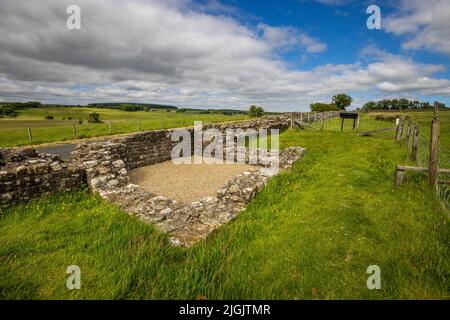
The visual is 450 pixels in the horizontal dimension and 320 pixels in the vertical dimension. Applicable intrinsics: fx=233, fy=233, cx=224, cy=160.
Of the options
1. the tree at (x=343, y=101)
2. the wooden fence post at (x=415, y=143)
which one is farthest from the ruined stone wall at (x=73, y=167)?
the tree at (x=343, y=101)

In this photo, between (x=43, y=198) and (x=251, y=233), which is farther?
(x=43, y=198)

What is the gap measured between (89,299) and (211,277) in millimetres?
1678

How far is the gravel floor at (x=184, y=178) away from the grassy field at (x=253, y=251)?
236 centimetres

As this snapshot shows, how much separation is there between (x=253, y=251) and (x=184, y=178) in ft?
20.1

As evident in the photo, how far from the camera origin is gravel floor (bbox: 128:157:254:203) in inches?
329

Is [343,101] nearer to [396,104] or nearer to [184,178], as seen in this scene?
[396,104]

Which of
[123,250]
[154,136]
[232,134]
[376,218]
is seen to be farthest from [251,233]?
[232,134]

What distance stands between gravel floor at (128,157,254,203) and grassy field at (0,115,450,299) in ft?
7.73

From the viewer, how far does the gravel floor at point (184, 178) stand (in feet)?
27.4

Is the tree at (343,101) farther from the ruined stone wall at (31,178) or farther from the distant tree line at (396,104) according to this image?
the ruined stone wall at (31,178)

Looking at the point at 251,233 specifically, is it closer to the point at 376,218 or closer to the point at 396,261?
the point at 396,261

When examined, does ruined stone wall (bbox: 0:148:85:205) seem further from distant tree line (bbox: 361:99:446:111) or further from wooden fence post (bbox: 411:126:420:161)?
distant tree line (bbox: 361:99:446:111)

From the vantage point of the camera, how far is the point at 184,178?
9961mm
